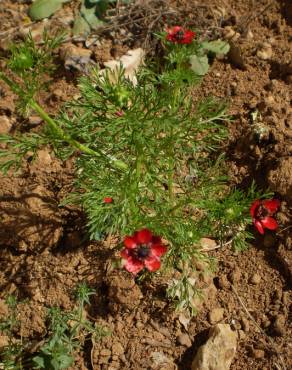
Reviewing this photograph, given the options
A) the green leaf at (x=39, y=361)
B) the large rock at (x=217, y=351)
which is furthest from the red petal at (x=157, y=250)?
the green leaf at (x=39, y=361)

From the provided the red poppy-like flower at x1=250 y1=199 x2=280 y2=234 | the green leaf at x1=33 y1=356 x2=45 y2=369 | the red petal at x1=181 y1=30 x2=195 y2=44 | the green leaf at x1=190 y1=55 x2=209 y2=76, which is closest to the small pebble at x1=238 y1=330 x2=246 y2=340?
the red poppy-like flower at x1=250 y1=199 x2=280 y2=234

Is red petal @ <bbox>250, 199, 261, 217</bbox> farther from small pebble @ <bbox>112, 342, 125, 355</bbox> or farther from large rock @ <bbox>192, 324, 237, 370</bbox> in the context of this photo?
small pebble @ <bbox>112, 342, 125, 355</bbox>

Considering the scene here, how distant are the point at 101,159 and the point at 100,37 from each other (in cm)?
149

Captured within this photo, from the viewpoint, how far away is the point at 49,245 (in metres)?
2.96

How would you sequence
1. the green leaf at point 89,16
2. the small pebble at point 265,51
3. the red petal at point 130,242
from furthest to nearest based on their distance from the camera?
the green leaf at point 89,16 → the small pebble at point 265,51 → the red petal at point 130,242

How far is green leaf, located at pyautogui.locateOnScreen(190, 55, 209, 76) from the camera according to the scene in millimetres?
3520

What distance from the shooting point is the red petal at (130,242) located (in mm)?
2268

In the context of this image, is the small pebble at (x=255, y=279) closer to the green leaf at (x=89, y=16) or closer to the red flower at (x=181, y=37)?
the red flower at (x=181, y=37)

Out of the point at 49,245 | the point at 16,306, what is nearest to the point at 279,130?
the point at 49,245

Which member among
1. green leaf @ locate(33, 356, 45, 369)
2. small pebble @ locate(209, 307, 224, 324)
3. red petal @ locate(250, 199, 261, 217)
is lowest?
green leaf @ locate(33, 356, 45, 369)

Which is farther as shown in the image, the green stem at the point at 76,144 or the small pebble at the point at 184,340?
the small pebble at the point at 184,340

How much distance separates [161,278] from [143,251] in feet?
1.89

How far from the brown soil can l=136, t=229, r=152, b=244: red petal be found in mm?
554

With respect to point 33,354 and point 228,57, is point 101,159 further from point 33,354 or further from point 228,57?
point 228,57
